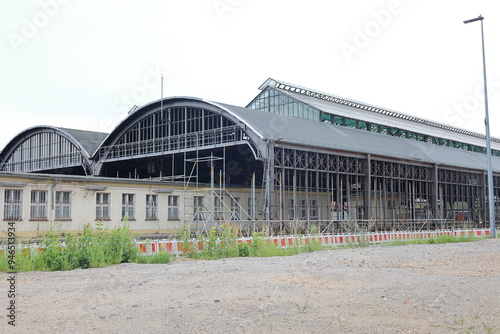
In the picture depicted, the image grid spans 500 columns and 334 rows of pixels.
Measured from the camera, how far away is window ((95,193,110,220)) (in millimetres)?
31047

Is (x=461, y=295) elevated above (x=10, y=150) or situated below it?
below

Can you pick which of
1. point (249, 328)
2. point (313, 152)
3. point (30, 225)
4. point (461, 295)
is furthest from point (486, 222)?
point (249, 328)

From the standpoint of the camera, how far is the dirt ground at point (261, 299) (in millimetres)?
7996

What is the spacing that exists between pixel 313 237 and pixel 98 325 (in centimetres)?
1697

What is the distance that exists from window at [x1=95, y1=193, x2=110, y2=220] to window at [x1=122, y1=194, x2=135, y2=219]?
1153 mm

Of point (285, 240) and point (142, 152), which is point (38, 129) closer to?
point (142, 152)

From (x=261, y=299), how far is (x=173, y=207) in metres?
25.8

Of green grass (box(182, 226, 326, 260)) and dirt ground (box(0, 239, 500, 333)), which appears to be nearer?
dirt ground (box(0, 239, 500, 333))

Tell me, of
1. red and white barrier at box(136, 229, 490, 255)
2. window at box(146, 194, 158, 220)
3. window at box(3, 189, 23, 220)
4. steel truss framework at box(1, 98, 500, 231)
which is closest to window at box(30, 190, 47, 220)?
window at box(3, 189, 23, 220)

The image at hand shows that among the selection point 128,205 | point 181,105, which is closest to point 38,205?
point 128,205

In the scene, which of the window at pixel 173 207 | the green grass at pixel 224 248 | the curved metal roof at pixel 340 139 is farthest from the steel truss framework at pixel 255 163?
the green grass at pixel 224 248

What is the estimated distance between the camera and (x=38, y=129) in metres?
52.9

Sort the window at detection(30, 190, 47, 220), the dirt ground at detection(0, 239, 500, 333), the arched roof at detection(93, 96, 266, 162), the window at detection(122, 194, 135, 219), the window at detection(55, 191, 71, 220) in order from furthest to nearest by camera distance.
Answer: the window at detection(122, 194, 135, 219), the arched roof at detection(93, 96, 266, 162), the window at detection(55, 191, 71, 220), the window at detection(30, 190, 47, 220), the dirt ground at detection(0, 239, 500, 333)

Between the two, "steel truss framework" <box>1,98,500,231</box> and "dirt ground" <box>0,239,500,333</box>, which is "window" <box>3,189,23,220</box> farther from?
"dirt ground" <box>0,239,500,333</box>
